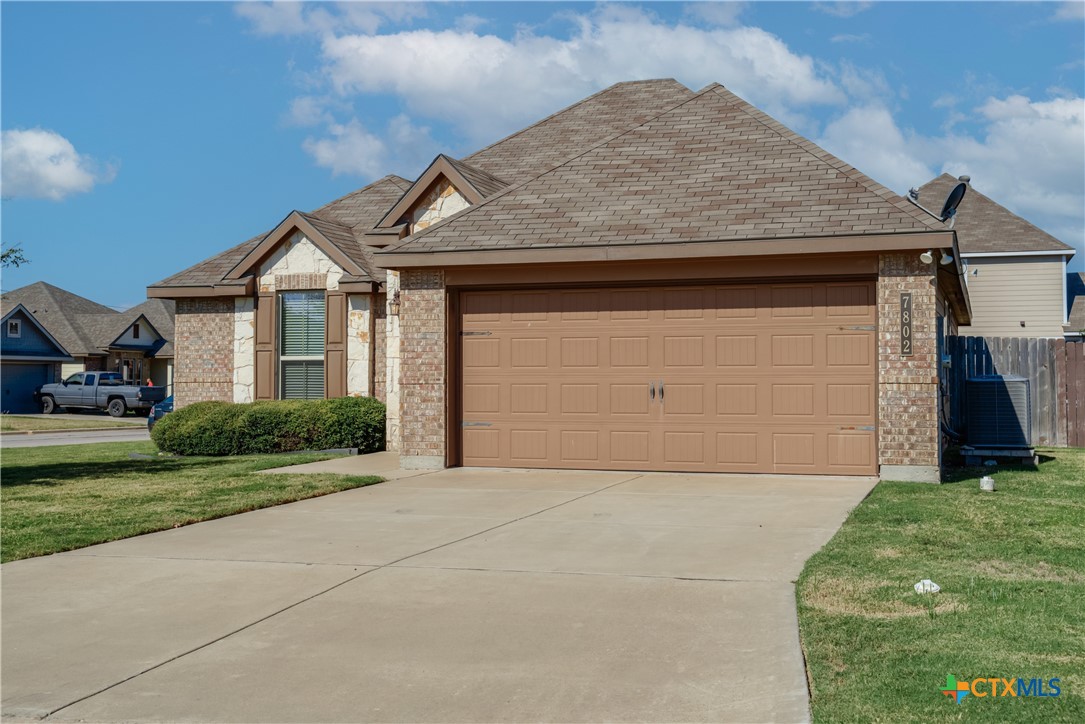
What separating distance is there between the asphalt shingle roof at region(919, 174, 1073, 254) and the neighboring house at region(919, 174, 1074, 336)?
0.03 meters

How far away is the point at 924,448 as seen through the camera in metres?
13.0

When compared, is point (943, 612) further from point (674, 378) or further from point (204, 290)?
point (204, 290)

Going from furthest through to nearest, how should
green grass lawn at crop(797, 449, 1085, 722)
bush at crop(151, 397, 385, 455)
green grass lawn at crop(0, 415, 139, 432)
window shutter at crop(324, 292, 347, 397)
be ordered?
green grass lawn at crop(0, 415, 139, 432) → window shutter at crop(324, 292, 347, 397) → bush at crop(151, 397, 385, 455) → green grass lawn at crop(797, 449, 1085, 722)

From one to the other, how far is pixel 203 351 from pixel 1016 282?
2364 centimetres

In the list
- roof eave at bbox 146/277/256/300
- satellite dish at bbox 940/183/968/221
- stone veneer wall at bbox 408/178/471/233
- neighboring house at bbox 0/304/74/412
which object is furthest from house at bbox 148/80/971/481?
neighboring house at bbox 0/304/74/412

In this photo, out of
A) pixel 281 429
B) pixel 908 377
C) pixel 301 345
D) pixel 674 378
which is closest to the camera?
pixel 908 377

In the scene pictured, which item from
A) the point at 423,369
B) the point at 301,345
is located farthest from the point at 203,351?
the point at 423,369

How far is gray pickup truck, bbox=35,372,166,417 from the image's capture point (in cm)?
4075

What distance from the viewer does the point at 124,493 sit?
1227cm

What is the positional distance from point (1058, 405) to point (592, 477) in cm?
1066

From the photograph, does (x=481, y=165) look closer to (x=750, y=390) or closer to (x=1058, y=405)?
(x=750, y=390)

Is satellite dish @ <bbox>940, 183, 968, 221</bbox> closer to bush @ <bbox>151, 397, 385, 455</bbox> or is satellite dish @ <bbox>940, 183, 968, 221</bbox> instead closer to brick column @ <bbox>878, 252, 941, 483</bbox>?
brick column @ <bbox>878, 252, 941, 483</bbox>

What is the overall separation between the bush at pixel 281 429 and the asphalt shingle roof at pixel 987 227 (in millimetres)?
19702

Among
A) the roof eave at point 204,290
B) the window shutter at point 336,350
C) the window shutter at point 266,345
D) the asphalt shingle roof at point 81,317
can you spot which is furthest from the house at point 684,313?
the asphalt shingle roof at point 81,317
